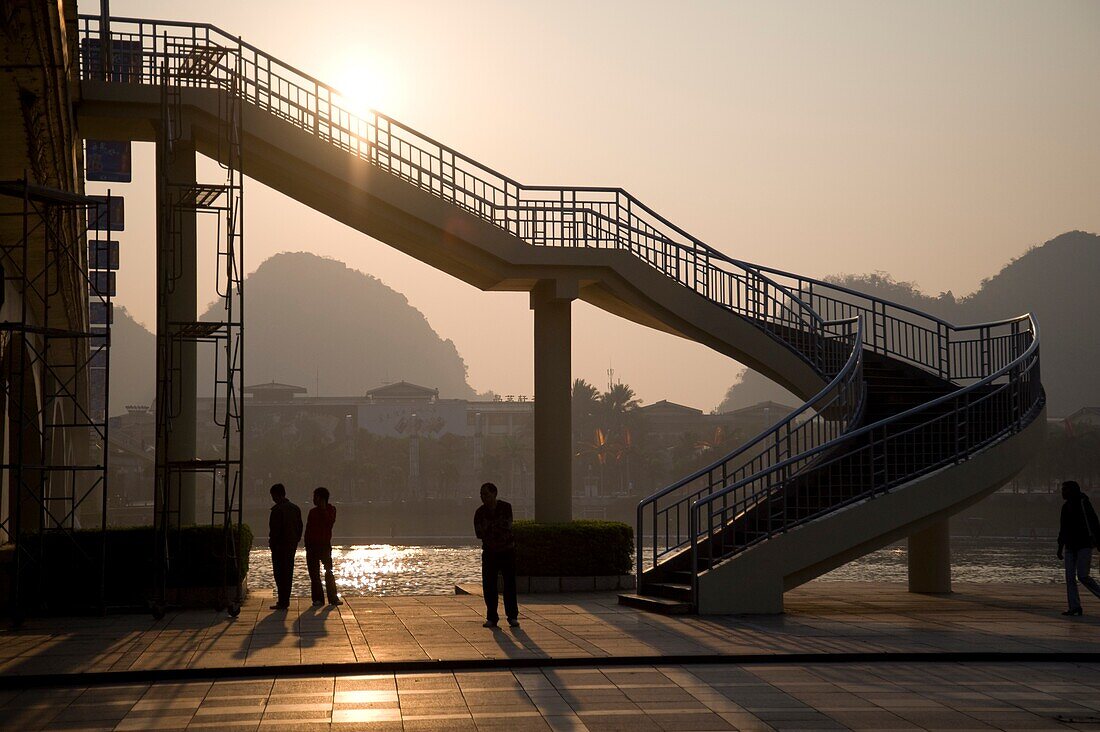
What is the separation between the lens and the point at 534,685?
10.4 metres

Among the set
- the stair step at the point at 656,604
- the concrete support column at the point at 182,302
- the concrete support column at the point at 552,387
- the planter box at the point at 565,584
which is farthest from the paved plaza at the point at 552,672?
the concrete support column at the point at 552,387

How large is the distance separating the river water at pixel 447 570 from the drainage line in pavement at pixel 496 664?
11.5m

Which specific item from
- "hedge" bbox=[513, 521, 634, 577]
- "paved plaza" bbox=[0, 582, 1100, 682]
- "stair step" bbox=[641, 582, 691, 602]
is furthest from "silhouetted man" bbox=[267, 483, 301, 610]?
"stair step" bbox=[641, 582, 691, 602]

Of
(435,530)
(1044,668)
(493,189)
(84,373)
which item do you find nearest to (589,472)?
(435,530)

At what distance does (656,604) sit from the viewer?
16016mm

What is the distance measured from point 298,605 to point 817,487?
750cm

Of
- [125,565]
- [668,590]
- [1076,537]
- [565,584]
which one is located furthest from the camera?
[565,584]

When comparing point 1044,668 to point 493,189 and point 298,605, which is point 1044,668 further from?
point 493,189

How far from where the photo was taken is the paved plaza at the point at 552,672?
8.95 meters

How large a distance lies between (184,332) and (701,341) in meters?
9.51

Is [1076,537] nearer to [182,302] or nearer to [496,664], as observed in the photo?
[496,664]

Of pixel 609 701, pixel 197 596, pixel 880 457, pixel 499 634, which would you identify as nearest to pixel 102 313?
pixel 197 596

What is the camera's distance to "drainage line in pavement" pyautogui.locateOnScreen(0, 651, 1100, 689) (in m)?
10.6

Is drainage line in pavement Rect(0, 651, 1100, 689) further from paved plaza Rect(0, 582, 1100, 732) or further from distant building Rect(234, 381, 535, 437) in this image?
distant building Rect(234, 381, 535, 437)
